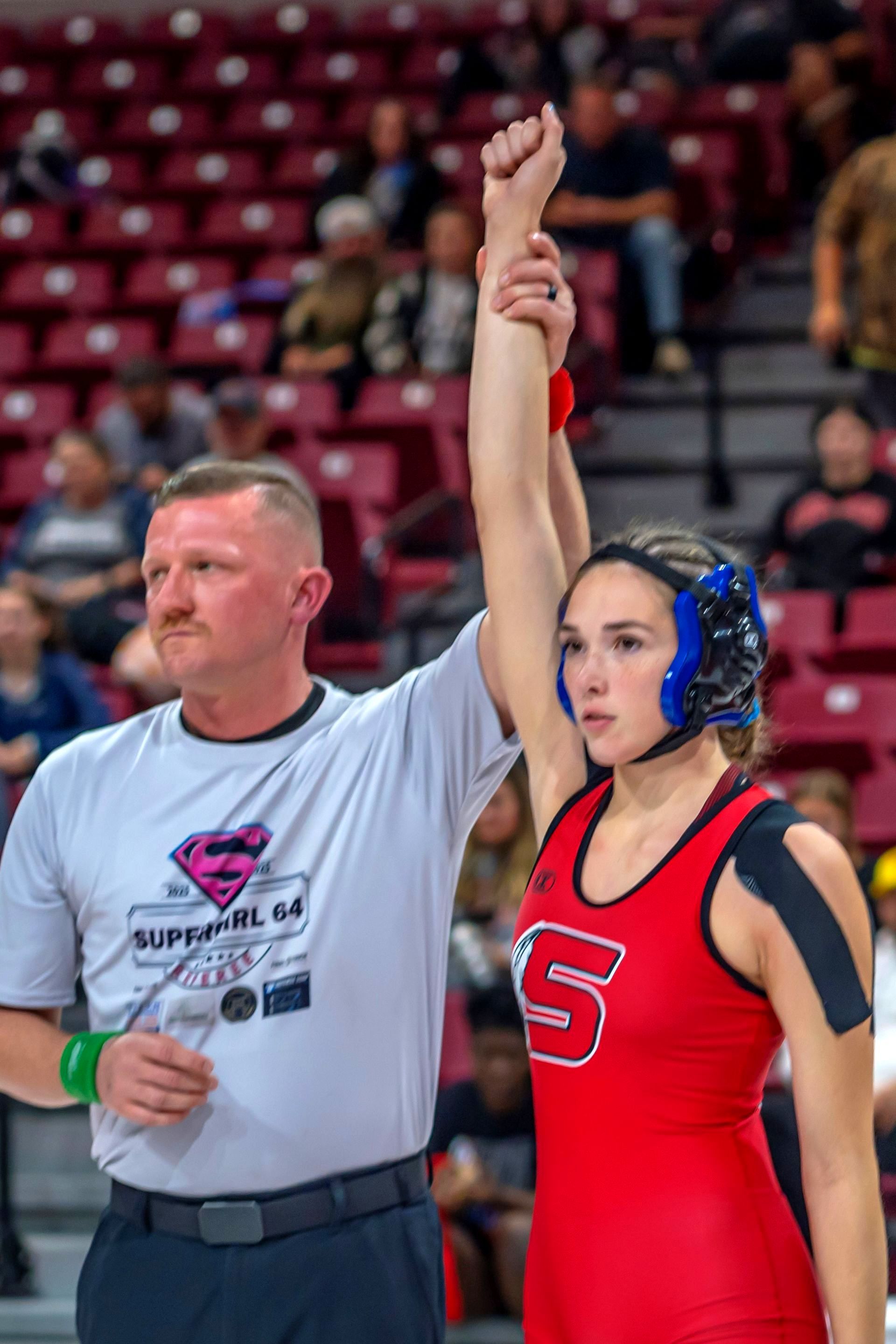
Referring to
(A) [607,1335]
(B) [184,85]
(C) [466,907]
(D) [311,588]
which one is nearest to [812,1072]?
(A) [607,1335]

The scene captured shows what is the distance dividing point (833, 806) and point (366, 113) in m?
7.17

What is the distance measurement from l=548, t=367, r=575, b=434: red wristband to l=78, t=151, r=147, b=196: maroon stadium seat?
28.1 ft

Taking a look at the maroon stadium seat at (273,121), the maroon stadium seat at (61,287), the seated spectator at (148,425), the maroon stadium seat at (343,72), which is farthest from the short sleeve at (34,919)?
the maroon stadium seat at (343,72)

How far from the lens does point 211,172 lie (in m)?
10.2

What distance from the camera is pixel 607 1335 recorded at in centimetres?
180

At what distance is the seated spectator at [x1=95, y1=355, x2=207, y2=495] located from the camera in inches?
281

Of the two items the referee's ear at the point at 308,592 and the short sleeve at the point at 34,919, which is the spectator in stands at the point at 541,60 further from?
the short sleeve at the point at 34,919

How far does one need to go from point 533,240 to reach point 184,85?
10.0m

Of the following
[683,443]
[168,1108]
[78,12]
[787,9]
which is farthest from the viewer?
[78,12]

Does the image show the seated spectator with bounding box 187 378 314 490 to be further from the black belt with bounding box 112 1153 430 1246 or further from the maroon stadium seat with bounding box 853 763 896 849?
the black belt with bounding box 112 1153 430 1246

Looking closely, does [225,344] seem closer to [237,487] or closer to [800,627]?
[800,627]

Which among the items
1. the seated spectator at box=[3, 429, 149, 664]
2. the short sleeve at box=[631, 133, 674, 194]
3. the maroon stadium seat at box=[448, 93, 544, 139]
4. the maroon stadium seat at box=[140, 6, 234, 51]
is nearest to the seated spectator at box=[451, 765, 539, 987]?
the seated spectator at box=[3, 429, 149, 664]

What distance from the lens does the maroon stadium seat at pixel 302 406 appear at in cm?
716

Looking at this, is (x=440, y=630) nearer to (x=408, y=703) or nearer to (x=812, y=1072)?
(x=408, y=703)
